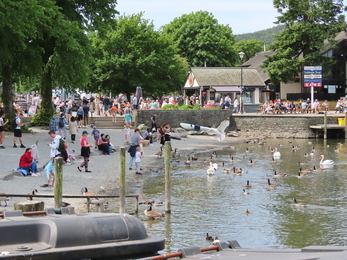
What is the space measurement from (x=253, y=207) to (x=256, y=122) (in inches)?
1221

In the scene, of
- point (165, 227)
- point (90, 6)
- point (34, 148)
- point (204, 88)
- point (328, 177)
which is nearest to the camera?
point (165, 227)

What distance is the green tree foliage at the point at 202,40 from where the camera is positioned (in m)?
79.9

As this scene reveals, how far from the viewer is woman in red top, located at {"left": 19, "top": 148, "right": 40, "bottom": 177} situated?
2089cm

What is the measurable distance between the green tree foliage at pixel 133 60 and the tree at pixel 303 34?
12002 mm

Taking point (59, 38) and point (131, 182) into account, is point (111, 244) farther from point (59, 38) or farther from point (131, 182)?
point (59, 38)

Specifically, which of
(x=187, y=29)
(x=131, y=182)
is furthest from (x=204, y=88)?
(x=131, y=182)

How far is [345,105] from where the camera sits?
51875 mm

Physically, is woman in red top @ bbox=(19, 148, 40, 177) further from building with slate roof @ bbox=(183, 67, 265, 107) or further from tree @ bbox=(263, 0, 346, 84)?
tree @ bbox=(263, 0, 346, 84)

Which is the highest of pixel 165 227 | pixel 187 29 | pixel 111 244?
pixel 187 29

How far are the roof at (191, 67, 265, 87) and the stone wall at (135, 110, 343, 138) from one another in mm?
8917

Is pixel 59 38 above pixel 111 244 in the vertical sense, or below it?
above

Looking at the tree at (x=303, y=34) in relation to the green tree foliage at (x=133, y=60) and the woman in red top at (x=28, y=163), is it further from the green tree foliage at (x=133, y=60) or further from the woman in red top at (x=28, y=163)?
the woman in red top at (x=28, y=163)

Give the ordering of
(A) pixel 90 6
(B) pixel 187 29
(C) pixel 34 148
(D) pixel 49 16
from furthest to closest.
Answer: (B) pixel 187 29 → (A) pixel 90 6 → (D) pixel 49 16 → (C) pixel 34 148

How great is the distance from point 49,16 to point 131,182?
1140 centimetres
